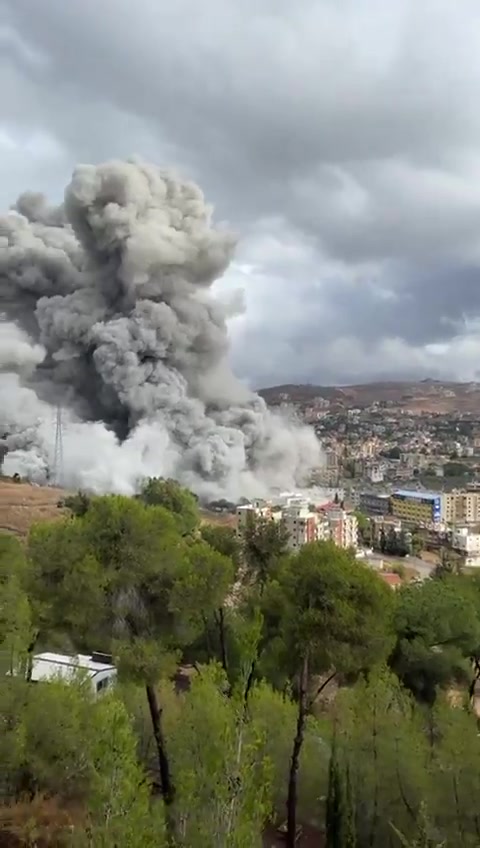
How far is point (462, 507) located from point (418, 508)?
7.66 m

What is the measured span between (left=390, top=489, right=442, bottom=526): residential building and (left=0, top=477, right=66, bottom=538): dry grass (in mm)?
37150

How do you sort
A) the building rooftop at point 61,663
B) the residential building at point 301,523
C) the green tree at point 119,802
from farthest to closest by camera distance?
the residential building at point 301,523 → the building rooftop at point 61,663 → the green tree at point 119,802

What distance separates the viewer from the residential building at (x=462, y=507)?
7400cm

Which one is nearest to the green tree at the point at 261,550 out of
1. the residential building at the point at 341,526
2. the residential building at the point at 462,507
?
the residential building at the point at 341,526

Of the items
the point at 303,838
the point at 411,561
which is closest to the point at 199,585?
the point at 303,838

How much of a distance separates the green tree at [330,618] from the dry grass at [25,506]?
2314 centimetres

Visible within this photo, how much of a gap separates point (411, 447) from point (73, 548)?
142457 millimetres

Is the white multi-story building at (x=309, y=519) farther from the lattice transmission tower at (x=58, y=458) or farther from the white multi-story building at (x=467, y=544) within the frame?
the lattice transmission tower at (x=58, y=458)

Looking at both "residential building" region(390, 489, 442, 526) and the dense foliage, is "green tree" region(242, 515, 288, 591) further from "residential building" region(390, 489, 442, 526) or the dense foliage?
"residential building" region(390, 489, 442, 526)

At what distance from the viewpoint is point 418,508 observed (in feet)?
230

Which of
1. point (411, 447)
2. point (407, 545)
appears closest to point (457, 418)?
point (411, 447)

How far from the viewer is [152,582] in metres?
10.6

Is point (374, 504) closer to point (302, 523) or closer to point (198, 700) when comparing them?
point (302, 523)

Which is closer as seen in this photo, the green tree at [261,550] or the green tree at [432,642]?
→ the green tree at [432,642]
